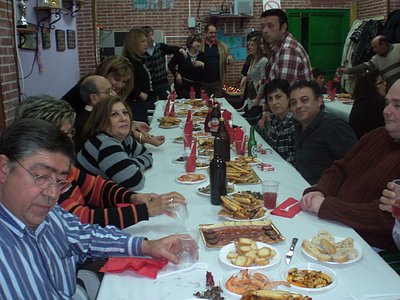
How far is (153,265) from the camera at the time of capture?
1340 mm

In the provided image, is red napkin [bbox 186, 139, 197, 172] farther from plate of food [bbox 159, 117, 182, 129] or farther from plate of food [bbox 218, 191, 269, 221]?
plate of food [bbox 159, 117, 182, 129]

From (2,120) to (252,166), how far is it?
6.70ft

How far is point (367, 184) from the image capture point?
6.17ft

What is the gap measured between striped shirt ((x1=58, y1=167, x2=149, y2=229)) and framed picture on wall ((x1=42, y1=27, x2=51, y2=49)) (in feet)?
11.7

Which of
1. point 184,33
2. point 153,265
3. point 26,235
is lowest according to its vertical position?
point 153,265

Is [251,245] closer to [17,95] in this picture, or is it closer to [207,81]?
[17,95]

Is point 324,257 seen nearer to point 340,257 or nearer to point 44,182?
point 340,257

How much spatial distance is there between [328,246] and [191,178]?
99 centimetres

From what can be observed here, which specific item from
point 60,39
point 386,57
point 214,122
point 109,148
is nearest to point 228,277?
Answer: point 109,148

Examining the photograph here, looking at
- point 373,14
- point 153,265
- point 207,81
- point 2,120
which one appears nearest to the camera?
point 153,265

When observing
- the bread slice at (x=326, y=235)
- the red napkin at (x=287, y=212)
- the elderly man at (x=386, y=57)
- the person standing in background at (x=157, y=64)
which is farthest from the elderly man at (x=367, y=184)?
the elderly man at (x=386, y=57)

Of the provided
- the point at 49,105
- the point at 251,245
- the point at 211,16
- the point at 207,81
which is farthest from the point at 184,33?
the point at 251,245

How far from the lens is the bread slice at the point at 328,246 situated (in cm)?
135

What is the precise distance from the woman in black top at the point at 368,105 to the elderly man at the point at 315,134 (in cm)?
→ 106
